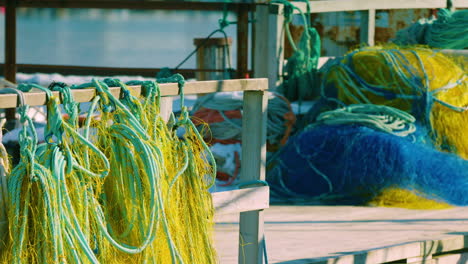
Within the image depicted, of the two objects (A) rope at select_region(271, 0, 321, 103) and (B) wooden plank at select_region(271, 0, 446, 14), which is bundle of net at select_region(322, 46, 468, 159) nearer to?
(A) rope at select_region(271, 0, 321, 103)

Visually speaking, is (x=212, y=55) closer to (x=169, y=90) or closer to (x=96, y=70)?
(x=96, y=70)

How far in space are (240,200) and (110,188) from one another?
2.59 ft

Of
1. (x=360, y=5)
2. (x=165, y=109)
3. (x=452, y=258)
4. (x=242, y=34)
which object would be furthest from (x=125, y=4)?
(x=165, y=109)

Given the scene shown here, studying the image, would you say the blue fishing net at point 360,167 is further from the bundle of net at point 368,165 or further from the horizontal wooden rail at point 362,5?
the horizontal wooden rail at point 362,5

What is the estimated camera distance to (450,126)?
7055 mm

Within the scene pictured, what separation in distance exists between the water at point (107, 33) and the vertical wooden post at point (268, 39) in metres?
28.6

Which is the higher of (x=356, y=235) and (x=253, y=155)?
(x=253, y=155)

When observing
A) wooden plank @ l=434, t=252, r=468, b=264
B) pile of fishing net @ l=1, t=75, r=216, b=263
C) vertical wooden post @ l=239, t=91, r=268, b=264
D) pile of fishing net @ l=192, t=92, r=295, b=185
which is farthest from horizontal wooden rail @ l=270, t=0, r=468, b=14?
pile of fishing net @ l=1, t=75, r=216, b=263

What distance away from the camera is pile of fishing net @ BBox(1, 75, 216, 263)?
9.72 ft

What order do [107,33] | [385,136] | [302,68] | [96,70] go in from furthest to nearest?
1. [107,33]
2. [96,70]
3. [302,68]
4. [385,136]

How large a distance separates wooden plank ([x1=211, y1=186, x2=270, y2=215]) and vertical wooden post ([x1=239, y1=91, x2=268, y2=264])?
84 millimetres

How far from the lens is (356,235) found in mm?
5559

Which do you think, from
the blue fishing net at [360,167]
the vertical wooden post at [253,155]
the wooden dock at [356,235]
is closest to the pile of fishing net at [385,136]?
the blue fishing net at [360,167]

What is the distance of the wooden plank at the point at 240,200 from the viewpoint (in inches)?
150
